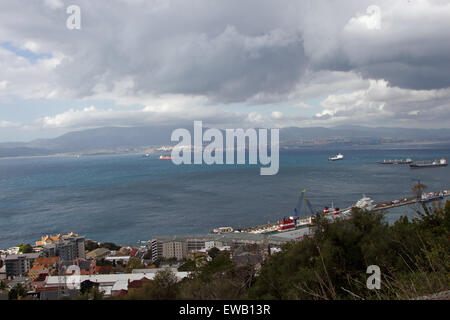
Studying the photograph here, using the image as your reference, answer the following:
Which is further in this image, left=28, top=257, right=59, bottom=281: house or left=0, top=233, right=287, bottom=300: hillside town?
left=0, top=233, right=287, bottom=300: hillside town

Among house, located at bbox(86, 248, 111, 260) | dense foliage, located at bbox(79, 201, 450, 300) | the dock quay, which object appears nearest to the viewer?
dense foliage, located at bbox(79, 201, 450, 300)

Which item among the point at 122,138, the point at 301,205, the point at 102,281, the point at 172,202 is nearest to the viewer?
the point at 102,281

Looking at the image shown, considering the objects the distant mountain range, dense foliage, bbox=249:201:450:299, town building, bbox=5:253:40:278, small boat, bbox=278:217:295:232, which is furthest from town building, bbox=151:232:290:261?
the distant mountain range

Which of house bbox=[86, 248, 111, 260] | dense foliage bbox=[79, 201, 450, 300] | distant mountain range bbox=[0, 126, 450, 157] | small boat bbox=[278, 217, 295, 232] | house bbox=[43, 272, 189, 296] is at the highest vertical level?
distant mountain range bbox=[0, 126, 450, 157]

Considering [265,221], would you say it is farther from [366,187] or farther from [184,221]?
[366,187]

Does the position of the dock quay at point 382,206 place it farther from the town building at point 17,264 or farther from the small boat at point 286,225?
the town building at point 17,264

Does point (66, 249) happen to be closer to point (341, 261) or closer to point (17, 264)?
point (17, 264)

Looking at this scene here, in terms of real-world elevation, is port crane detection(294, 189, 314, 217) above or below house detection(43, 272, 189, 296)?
below

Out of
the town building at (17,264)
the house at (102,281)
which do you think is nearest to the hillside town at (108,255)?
the town building at (17,264)

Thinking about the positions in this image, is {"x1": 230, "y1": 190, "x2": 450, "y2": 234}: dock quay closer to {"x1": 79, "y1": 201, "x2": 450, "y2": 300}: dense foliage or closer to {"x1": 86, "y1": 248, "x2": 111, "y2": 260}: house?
{"x1": 86, "y1": 248, "x2": 111, "y2": 260}: house

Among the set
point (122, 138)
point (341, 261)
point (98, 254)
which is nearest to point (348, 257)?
point (341, 261)
